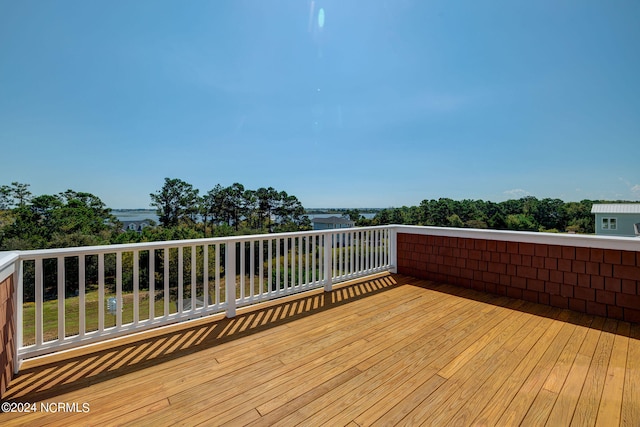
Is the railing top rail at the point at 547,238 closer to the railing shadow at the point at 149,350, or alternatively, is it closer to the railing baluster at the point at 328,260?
the railing baluster at the point at 328,260

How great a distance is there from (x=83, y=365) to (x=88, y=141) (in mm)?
22185

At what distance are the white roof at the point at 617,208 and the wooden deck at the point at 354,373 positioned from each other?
558cm

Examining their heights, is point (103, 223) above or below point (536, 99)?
below

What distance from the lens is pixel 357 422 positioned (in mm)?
1322

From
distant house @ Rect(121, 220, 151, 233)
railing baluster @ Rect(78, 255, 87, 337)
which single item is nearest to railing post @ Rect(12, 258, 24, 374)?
railing baluster @ Rect(78, 255, 87, 337)

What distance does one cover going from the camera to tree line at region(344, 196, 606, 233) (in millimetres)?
9383

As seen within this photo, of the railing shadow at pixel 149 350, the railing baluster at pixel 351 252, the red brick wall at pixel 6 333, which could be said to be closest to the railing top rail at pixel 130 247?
the red brick wall at pixel 6 333

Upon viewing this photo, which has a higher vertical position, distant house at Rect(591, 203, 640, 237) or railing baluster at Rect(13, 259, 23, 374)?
distant house at Rect(591, 203, 640, 237)

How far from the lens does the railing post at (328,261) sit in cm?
357

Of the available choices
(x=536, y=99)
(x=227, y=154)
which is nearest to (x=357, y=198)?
(x=227, y=154)

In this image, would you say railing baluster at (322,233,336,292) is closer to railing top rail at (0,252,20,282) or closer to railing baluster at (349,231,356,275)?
railing baluster at (349,231,356,275)

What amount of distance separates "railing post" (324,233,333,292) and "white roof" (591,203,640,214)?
23.9ft

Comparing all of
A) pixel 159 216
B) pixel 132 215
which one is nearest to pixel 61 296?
pixel 132 215

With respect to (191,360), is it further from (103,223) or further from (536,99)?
(103,223)
